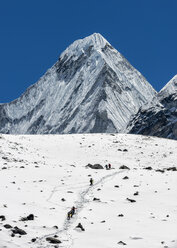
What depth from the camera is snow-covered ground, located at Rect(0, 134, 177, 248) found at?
70.6ft

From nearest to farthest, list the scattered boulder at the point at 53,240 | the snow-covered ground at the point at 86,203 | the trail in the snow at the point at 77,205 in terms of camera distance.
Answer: the scattered boulder at the point at 53,240
the trail in the snow at the point at 77,205
the snow-covered ground at the point at 86,203

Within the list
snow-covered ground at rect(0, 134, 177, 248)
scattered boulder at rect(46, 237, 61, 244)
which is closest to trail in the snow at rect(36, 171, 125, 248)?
snow-covered ground at rect(0, 134, 177, 248)

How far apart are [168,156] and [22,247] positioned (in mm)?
41306

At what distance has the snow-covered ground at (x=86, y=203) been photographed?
847 inches

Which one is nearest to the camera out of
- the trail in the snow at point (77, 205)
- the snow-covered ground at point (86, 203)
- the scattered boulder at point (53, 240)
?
the scattered boulder at point (53, 240)

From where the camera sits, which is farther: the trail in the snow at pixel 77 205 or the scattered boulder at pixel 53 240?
the trail in the snow at pixel 77 205

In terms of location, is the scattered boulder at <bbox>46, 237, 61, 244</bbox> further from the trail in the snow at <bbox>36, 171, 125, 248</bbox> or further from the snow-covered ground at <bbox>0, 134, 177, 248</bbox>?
the trail in the snow at <bbox>36, 171, 125, 248</bbox>

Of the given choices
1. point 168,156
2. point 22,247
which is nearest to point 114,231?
point 22,247

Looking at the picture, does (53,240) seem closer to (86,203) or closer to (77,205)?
(77,205)

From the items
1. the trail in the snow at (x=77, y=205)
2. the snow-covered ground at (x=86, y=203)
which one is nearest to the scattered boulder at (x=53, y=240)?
the snow-covered ground at (x=86, y=203)

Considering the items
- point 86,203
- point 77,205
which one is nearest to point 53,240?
point 77,205

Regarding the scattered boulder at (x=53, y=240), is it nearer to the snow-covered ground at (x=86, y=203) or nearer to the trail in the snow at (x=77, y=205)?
the snow-covered ground at (x=86, y=203)

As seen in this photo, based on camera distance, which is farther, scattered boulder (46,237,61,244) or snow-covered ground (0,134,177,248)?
snow-covered ground (0,134,177,248)

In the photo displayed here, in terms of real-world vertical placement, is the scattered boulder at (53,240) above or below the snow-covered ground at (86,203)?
below
